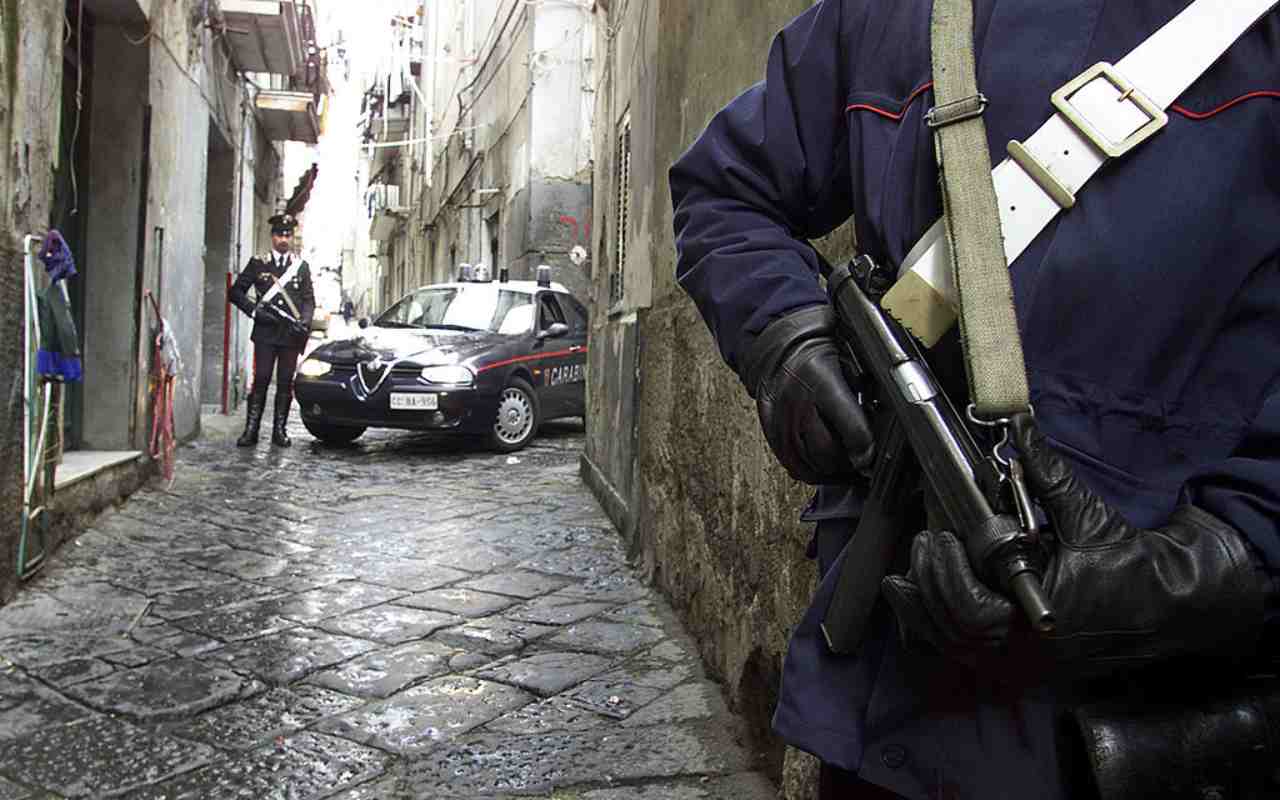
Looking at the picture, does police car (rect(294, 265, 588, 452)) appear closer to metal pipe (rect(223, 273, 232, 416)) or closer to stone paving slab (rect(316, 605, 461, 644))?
metal pipe (rect(223, 273, 232, 416))

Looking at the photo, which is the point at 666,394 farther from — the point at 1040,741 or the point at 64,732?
the point at 1040,741

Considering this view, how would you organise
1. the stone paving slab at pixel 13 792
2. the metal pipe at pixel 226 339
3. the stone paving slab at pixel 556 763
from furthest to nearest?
the metal pipe at pixel 226 339 < the stone paving slab at pixel 556 763 < the stone paving slab at pixel 13 792

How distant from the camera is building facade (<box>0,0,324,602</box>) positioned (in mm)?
4340

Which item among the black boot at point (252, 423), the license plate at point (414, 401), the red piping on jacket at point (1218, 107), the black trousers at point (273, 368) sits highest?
the red piping on jacket at point (1218, 107)

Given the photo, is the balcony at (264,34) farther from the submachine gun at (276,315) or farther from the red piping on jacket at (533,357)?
the red piping on jacket at (533,357)

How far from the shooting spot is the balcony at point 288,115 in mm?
14789

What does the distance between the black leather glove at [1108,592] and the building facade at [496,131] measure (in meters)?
11.1

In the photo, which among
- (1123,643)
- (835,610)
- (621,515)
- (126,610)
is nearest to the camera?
(1123,643)

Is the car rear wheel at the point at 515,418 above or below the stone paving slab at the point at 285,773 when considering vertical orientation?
above

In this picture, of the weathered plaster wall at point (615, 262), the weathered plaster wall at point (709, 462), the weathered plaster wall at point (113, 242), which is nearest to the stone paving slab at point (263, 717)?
the weathered plaster wall at point (709, 462)

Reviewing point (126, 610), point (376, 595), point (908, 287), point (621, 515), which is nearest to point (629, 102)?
point (621, 515)

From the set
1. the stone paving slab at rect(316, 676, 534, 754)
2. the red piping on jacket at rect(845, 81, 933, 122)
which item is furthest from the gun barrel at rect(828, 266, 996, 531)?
the stone paving slab at rect(316, 676, 534, 754)

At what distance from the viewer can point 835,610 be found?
124 centimetres

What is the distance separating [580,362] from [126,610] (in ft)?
22.5
